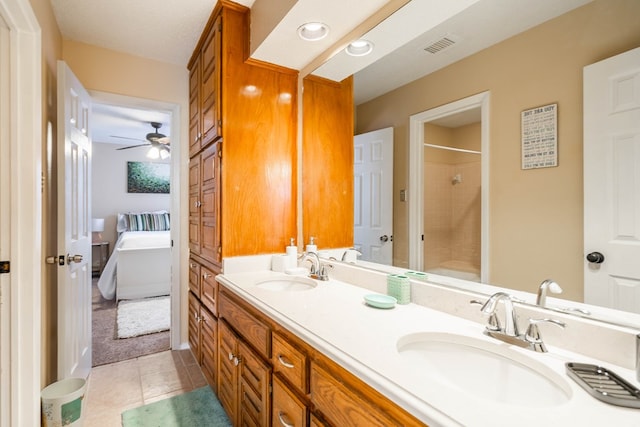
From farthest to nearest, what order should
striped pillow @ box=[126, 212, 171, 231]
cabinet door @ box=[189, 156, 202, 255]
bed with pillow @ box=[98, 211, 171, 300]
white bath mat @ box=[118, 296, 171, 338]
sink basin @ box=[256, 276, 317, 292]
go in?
striped pillow @ box=[126, 212, 171, 231], bed with pillow @ box=[98, 211, 171, 300], white bath mat @ box=[118, 296, 171, 338], cabinet door @ box=[189, 156, 202, 255], sink basin @ box=[256, 276, 317, 292]

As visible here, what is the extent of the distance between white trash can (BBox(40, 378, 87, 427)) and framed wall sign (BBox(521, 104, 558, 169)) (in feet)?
7.59

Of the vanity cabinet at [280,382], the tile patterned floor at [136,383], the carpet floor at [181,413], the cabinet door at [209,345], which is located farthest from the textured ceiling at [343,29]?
the tile patterned floor at [136,383]

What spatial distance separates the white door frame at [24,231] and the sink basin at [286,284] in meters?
1.06

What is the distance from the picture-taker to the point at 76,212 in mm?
2072

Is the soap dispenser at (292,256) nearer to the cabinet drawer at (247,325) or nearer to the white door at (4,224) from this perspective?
the cabinet drawer at (247,325)

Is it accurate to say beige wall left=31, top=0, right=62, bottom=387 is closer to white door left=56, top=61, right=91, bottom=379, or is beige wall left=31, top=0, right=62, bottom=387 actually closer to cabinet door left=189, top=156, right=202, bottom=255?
white door left=56, top=61, right=91, bottom=379

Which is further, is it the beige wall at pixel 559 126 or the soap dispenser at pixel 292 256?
the soap dispenser at pixel 292 256

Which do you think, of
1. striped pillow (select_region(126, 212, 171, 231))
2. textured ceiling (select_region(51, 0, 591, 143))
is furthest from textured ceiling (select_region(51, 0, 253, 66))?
striped pillow (select_region(126, 212, 171, 231))

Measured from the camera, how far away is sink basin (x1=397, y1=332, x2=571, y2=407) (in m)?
0.74

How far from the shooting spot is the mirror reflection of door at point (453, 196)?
1147 millimetres

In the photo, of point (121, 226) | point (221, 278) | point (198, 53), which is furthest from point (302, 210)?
point (121, 226)

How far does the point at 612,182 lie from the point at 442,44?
82 cm

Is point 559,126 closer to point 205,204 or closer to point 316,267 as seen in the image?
point 316,267

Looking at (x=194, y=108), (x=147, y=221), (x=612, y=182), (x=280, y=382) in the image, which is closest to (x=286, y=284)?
(x=280, y=382)
